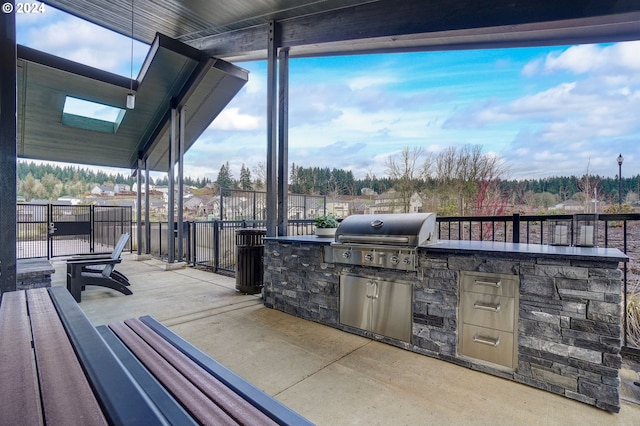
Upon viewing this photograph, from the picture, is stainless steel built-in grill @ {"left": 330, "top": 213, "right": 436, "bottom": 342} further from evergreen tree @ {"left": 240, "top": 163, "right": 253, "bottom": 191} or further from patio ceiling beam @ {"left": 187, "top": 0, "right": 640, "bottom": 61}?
evergreen tree @ {"left": 240, "top": 163, "right": 253, "bottom": 191}

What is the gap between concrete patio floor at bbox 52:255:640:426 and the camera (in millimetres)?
1922

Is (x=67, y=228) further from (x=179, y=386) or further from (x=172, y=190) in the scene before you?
(x=179, y=386)

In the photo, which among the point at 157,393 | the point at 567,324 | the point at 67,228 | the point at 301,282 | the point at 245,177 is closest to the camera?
the point at 157,393

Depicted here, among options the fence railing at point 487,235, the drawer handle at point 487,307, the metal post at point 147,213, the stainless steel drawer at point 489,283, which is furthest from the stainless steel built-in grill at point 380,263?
the metal post at point 147,213

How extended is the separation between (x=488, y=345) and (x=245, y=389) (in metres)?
2.01

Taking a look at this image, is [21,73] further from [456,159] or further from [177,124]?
[456,159]

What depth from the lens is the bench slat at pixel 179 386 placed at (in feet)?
3.46

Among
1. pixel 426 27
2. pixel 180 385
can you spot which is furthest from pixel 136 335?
pixel 426 27

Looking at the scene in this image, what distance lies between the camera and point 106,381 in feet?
3.05

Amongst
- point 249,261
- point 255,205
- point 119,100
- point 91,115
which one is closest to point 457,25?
point 249,261

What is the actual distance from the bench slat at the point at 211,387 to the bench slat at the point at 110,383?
11.4 inches

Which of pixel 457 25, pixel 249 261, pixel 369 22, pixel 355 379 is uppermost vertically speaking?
pixel 369 22

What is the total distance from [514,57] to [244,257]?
776cm

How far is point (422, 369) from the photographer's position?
98.1 inches
